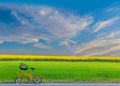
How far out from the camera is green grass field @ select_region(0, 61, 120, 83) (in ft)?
107

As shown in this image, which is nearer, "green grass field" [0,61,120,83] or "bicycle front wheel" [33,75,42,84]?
"bicycle front wheel" [33,75,42,84]

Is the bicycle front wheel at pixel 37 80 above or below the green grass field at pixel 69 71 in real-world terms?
below

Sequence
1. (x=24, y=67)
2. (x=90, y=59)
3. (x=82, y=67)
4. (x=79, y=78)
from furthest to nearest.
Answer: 1. (x=90, y=59)
2. (x=82, y=67)
3. (x=79, y=78)
4. (x=24, y=67)

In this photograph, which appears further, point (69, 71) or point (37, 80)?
point (69, 71)

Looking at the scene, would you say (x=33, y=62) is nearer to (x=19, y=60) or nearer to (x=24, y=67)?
(x=19, y=60)

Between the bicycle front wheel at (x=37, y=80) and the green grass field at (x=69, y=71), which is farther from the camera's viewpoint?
the green grass field at (x=69, y=71)

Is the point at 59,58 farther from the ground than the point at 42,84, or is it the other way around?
the point at 59,58

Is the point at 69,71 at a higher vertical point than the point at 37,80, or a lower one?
higher

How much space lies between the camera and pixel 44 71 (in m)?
34.9

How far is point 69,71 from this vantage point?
35.6 meters

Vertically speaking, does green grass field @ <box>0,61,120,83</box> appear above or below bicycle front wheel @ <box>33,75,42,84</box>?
above

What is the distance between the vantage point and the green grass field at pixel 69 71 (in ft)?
107

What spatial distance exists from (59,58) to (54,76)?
202 inches

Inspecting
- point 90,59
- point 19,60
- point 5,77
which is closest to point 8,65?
point 19,60
